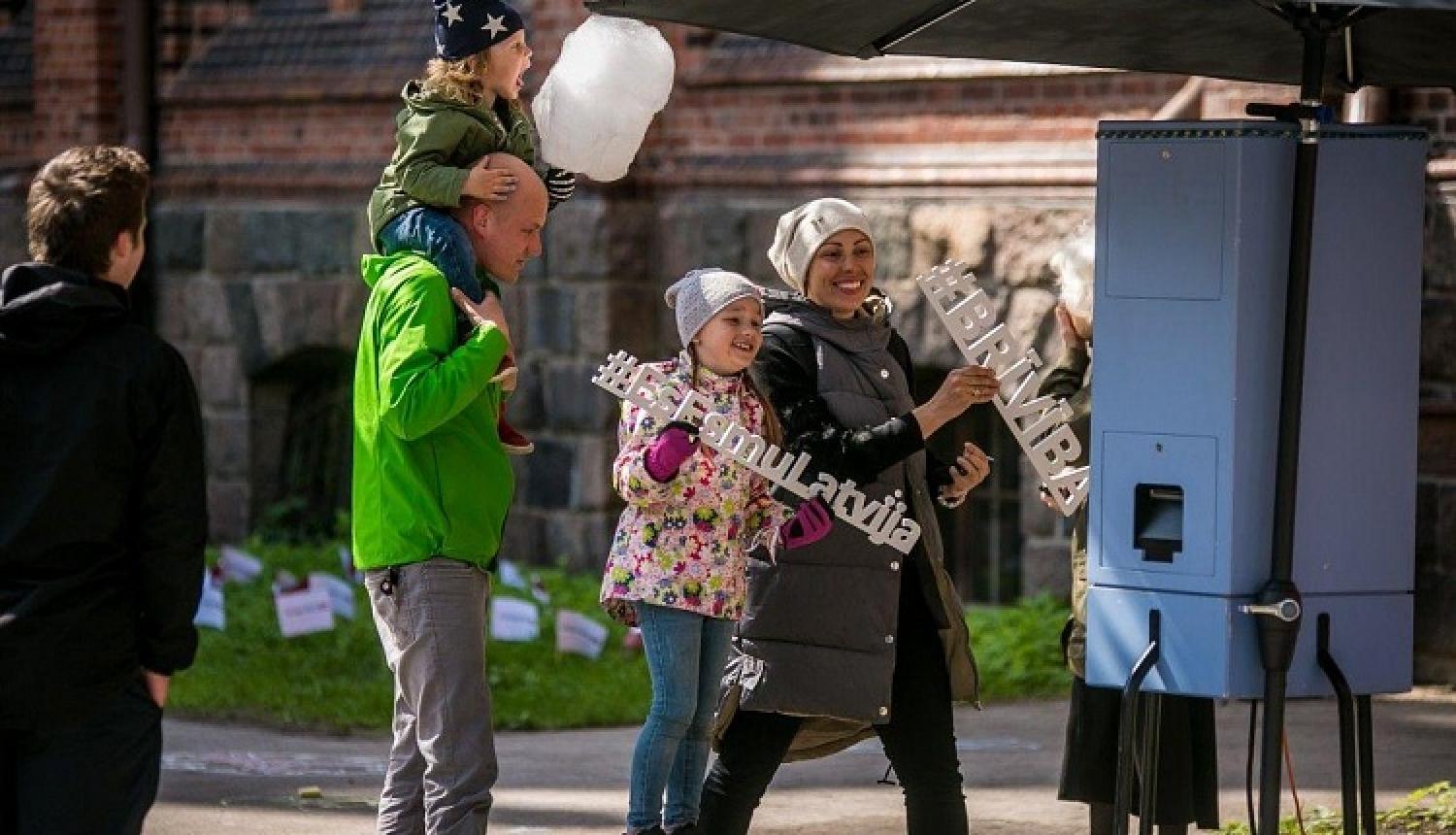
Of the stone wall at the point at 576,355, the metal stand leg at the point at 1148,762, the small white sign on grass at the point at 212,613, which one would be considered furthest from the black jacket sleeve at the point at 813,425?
the stone wall at the point at 576,355

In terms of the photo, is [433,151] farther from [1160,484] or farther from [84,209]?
[1160,484]

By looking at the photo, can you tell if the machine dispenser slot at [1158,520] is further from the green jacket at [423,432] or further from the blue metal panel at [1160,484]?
the green jacket at [423,432]

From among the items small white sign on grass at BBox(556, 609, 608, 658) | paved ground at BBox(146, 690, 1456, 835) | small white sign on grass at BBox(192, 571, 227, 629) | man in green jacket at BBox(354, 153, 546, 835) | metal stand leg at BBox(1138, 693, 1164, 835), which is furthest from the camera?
small white sign on grass at BBox(192, 571, 227, 629)

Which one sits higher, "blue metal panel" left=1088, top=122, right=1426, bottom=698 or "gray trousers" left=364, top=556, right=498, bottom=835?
"blue metal panel" left=1088, top=122, right=1426, bottom=698

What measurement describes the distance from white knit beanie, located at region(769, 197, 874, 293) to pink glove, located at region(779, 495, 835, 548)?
54 cm

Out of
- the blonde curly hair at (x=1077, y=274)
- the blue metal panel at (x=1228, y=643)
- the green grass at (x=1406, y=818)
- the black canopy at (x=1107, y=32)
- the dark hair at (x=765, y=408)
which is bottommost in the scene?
the green grass at (x=1406, y=818)

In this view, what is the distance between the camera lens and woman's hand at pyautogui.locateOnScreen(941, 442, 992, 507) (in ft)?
20.9

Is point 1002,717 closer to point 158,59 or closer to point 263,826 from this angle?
point 263,826

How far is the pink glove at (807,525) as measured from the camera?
6.16 meters

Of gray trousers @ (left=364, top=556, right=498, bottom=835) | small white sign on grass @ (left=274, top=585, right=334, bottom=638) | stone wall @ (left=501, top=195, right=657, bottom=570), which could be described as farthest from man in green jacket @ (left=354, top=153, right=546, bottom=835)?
stone wall @ (left=501, top=195, right=657, bottom=570)

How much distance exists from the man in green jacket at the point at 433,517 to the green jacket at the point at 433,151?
147mm

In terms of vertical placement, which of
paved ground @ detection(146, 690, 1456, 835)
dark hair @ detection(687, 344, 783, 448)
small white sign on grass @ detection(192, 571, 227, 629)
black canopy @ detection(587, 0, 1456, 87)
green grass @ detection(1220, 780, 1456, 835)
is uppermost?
black canopy @ detection(587, 0, 1456, 87)

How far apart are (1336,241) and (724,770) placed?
1.90 metres

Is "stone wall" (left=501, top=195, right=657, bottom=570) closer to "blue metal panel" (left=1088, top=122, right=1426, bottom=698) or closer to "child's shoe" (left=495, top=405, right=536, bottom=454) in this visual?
"child's shoe" (left=495, top=405, right=536, bottom=454)
